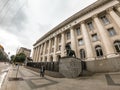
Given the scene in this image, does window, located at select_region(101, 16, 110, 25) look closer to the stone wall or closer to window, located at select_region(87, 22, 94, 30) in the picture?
window, located at select_region(87, 22, 94, 30)

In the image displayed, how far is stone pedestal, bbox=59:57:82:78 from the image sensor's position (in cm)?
1259

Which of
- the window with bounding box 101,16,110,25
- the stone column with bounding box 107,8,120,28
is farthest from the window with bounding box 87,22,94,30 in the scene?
the stone column with bounding box 107,8,120,28

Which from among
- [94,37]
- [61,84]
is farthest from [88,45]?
[61,84]

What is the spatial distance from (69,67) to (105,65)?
8.55m

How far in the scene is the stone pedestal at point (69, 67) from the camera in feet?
41.3

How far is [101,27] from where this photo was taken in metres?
19.5

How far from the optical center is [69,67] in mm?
12664

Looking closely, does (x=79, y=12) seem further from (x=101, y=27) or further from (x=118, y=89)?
(x=118, y=89)

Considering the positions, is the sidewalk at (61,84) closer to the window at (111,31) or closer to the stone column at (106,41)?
the stone column at (106,41)

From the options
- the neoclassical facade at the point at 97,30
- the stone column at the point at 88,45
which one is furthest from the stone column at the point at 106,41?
the stone column at the point at 88,45

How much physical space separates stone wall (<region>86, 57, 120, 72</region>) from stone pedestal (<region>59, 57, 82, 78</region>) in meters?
6.01

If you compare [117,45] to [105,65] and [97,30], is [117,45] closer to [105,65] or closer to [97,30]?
[105,65]

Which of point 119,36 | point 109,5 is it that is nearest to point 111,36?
point 119,36

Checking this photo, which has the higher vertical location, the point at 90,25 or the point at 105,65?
the point at 90,25
